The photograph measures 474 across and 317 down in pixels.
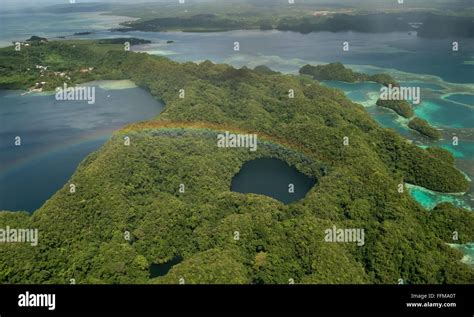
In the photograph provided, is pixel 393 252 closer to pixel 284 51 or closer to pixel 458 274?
pixel 458 274

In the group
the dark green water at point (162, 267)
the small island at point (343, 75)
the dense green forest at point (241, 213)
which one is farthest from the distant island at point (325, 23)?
the dark green water at point (162, 267)

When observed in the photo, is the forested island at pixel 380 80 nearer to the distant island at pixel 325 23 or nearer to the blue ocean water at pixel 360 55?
the blue ocean water at pixel 360 55

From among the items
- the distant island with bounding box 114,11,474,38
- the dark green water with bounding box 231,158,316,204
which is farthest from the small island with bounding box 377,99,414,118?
the distant island with bounding box 114,11,474,38

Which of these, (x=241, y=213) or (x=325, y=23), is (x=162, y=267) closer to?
(x=241, y=213)

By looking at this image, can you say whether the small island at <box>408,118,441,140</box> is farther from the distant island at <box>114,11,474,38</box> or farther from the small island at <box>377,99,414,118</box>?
the distant island at <box>114,11,474,38</box>

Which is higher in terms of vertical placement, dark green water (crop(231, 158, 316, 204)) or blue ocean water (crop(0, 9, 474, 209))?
blue ocean water (crop(0, 9, 474, 209))

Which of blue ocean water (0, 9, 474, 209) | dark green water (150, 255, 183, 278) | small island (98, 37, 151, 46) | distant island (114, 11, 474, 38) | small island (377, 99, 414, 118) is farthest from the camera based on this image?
small island (98, 37, 151, 46)

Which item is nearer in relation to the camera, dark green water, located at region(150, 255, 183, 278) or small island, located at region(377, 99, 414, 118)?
dark green water, located at region(150, 255, 183, 278)
